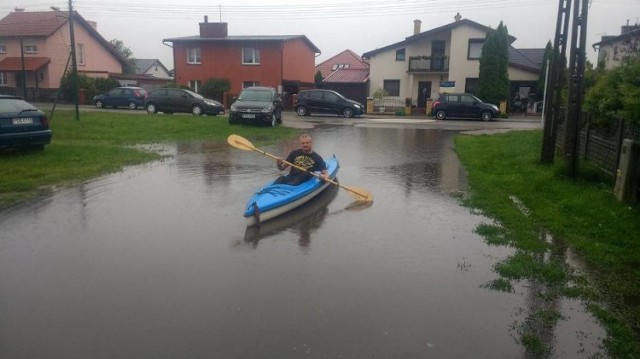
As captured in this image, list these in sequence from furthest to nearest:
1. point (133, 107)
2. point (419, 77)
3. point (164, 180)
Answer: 1. point (419, 77)
2. point (133, 107)
3. point (164, 180)

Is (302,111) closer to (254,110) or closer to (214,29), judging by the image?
(254,110)

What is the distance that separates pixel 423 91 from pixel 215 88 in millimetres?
16405

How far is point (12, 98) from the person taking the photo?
1188 centimetres

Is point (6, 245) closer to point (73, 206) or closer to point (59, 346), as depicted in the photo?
point (73, 206)

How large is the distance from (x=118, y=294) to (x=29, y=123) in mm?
8798

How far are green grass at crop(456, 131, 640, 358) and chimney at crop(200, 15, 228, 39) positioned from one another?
112 feet

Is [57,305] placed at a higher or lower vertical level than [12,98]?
lower

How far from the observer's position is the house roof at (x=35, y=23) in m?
42.3

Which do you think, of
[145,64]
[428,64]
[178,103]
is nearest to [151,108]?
[178,103]

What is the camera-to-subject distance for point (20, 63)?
1652 inches

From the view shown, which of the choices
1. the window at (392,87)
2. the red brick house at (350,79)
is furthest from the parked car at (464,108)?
the red brick house at (350,79)

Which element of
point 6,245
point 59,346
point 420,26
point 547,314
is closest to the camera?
point 59,346

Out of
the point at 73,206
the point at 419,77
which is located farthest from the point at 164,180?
the point at 419,77

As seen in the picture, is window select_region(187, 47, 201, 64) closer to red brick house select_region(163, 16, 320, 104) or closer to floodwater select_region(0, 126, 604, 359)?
red brick house select_region(163, 16, 320, 104)
